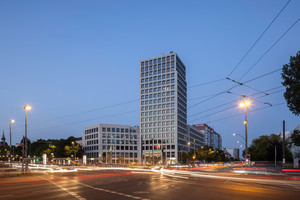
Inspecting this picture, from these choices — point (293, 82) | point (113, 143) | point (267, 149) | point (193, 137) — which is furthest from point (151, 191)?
point (193, 137)

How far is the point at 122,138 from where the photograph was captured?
144 metres

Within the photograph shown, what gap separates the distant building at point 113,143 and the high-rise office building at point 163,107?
223 inches

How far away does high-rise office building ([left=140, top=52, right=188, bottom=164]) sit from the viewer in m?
136

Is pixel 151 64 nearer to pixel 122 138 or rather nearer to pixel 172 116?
pixel 172 116

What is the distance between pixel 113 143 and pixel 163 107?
31.3m

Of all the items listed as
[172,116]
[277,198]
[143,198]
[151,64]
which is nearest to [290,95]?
[277,198]

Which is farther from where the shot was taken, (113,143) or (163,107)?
(163,107)

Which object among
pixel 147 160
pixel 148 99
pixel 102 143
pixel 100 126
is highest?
pixel 148 99

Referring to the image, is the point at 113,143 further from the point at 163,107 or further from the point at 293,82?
the point at 293,82

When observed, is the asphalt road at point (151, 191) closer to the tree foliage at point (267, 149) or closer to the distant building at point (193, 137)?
the tree foliage at point (267, 149)

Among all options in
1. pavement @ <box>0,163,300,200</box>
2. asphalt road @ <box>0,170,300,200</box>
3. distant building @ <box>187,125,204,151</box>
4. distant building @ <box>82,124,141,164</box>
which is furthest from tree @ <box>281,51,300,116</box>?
distant building @ <box>187,125,204,151</box>

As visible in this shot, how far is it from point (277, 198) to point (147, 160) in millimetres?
124735

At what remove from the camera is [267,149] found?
94.5 metres

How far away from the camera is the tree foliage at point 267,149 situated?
89438 millimetres
